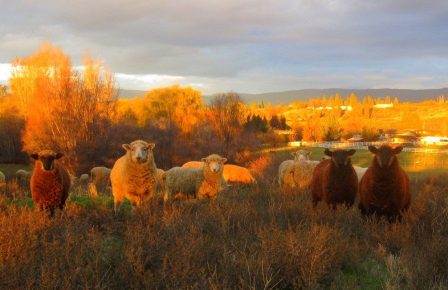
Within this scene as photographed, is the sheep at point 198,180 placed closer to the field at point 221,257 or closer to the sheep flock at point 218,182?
the sheep flock at point 218,182

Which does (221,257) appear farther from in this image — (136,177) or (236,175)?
(236,175)

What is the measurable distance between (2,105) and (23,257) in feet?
165

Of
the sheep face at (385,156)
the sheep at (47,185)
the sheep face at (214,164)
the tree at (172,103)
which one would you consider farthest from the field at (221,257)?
the tree at (172,103)

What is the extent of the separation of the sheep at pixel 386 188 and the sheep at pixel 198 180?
14.0 feet

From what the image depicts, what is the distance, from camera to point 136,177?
9188 millimetres

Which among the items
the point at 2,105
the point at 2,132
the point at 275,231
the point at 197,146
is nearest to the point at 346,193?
the point at 275,231

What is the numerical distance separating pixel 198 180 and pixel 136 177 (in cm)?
232

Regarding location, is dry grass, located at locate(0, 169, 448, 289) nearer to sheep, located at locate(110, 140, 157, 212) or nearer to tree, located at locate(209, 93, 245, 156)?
sheep, located at locate(110, 140, 157, 212)

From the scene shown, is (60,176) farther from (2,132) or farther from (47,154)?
(2,132)

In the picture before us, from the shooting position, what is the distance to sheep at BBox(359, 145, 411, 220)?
23.9 ft

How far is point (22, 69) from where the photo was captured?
4688 cm

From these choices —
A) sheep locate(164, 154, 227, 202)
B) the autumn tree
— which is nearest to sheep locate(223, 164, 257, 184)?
sheep locate(164, 154, 227, 202)

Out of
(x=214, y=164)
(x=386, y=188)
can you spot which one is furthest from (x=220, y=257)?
(x=214, y=164)

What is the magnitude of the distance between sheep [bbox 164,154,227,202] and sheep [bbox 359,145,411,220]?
14.0 ft
